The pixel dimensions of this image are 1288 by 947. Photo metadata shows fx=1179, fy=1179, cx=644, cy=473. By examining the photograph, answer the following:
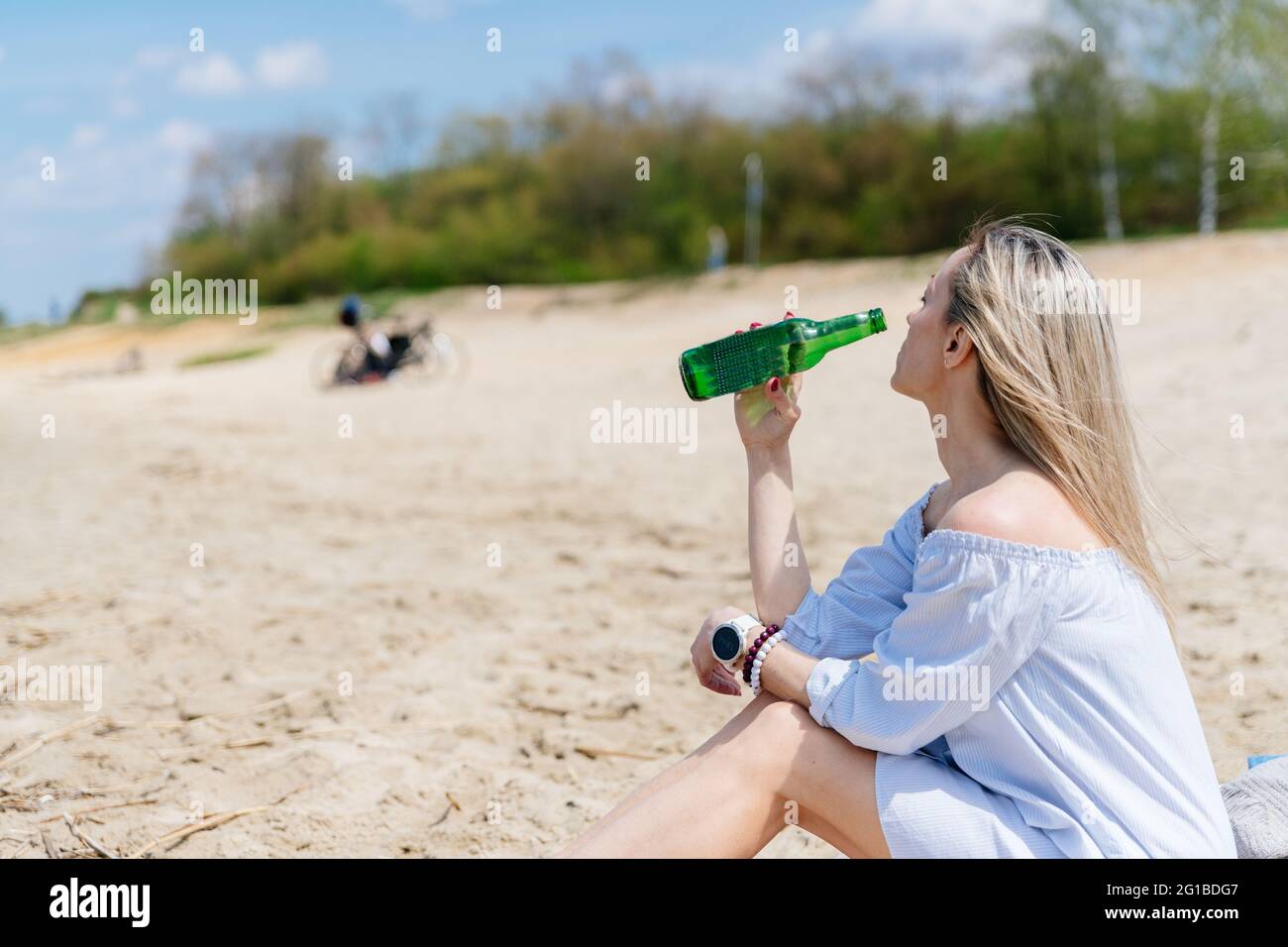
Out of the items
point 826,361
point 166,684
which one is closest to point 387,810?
point 166,684

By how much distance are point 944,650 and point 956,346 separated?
482mm

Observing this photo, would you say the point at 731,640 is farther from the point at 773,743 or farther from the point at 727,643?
the point at 773,743

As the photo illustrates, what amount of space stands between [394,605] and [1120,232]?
1745 centimetres

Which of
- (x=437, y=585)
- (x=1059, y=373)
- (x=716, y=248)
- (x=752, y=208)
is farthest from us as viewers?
(x=752, y=208)

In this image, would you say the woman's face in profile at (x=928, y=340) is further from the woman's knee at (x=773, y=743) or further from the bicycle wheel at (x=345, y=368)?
the bicycle wheel at (x=345, y=368)

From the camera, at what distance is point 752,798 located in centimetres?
179

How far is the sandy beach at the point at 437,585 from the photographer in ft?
9.82

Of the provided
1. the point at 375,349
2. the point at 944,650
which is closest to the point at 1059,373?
the point at 944,650

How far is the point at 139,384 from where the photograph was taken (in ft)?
43.4

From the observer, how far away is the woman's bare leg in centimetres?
177

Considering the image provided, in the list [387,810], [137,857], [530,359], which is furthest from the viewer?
[530,359]

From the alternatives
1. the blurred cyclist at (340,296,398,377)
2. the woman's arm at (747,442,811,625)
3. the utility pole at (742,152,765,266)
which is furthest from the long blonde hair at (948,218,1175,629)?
the utility pole at (742,152,765,266)

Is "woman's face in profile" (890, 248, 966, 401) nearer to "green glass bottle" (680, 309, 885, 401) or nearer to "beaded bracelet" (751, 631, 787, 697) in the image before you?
"green glass bottle" (680, 309, 885, 401)
